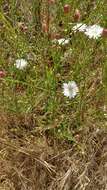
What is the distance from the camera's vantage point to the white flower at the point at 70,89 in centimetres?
211

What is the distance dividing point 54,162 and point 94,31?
56cm

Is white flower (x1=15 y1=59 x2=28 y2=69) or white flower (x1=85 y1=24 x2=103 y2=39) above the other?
white flower (x1=85 y1=24 x2=103 y2=39)

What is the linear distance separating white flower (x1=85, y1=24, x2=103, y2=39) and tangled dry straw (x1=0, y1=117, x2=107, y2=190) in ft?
1.21

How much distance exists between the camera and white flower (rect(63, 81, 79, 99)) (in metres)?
2.11

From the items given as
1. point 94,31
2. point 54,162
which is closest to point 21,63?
point 94,31

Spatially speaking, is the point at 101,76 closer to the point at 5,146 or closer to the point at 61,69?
the point at 61,69

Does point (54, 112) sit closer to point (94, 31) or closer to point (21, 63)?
point (21, 63)

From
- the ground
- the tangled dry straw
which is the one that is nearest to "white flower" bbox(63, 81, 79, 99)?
the ground

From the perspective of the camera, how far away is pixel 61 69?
2240 mm

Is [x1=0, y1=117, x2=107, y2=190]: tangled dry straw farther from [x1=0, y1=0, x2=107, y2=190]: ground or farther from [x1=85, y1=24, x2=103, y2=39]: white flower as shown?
[x1=85, y1=24, x2=103, y2=39]: white flower

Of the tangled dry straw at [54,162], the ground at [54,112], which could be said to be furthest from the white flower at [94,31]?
the tangled dry straw at [54,162]

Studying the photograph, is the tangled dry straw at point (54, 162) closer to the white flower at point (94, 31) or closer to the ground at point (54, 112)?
the ground at point (54, 112)

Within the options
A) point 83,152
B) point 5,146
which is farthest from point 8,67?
point 83,152

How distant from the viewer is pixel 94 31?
208 centimetres
